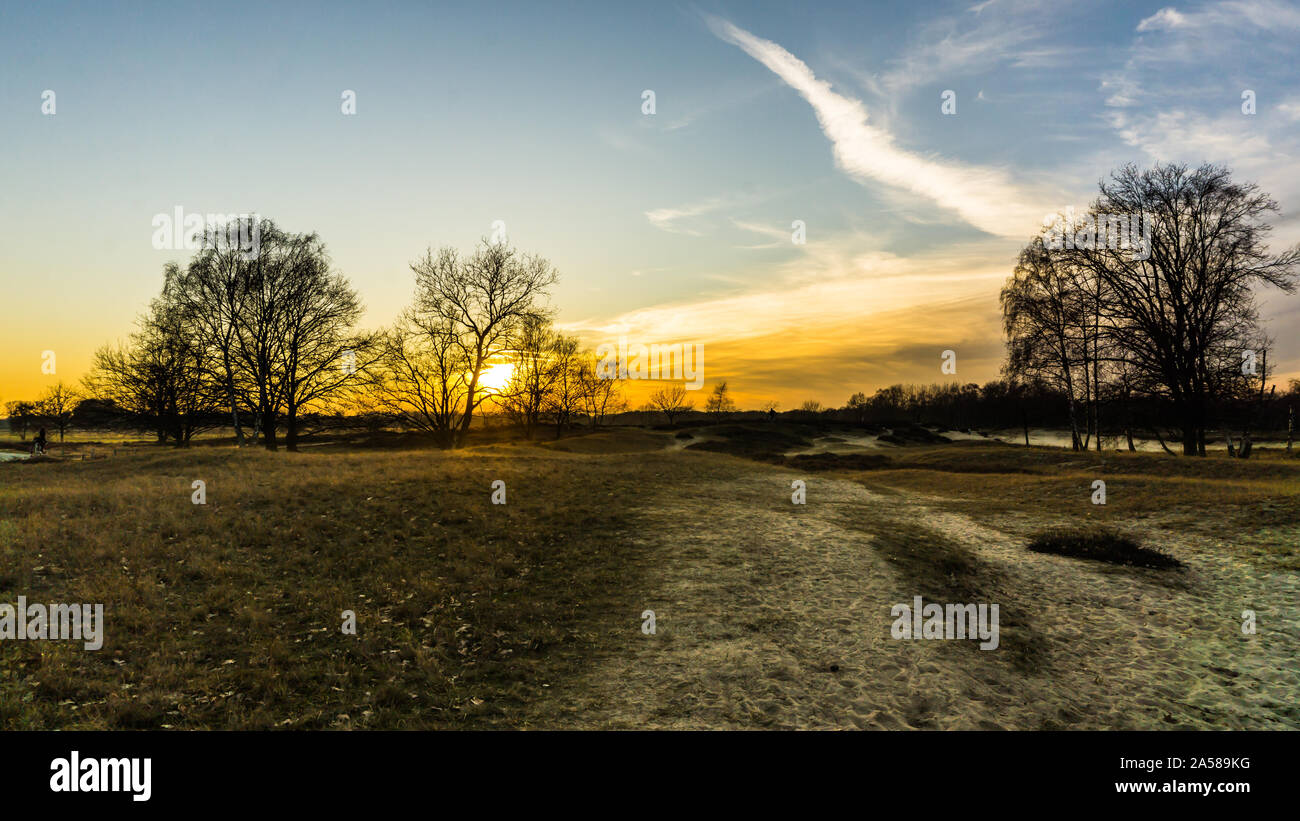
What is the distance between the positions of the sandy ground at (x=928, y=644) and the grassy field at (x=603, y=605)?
0.20 feet

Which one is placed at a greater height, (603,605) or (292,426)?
(292,426)

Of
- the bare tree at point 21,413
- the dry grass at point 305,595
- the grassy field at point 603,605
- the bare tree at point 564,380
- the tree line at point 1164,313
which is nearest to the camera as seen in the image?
the dry grass at point 305,595

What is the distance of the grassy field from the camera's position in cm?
797

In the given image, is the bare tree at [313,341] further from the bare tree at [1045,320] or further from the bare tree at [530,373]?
the bare tree at [1045,320]

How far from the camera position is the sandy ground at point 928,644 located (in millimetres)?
7945

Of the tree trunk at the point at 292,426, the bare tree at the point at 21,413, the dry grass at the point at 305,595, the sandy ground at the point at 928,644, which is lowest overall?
the sandy ground at the point at 928,644

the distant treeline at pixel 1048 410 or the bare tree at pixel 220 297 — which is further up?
the bare tree at pixel 220 297

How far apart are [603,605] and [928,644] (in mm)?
6277

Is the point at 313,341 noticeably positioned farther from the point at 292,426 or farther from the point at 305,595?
the point at 305,595

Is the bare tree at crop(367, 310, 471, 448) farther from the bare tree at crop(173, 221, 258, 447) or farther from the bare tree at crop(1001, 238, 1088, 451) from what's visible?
the bare tree at crop(1001, 238, 1088, 451)

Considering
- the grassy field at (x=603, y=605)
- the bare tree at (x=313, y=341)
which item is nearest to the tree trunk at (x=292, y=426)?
the bare tree at (x=313, y=341)

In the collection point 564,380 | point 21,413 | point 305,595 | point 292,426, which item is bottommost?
point 305,595

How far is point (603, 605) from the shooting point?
11.9 metres

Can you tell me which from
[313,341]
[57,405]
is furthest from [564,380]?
[57,405]
